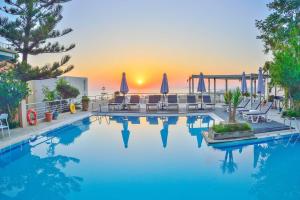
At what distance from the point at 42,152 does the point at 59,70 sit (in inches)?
353

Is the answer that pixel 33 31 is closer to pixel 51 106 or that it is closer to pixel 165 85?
pixel 51 106

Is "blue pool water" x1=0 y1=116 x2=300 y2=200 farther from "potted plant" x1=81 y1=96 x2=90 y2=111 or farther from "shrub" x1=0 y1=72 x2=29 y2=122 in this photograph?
"potted plant" x1=81 y1=96 x2=90 y2=111

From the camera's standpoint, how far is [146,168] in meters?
5.28

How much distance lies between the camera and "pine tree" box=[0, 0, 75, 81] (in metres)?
13.1

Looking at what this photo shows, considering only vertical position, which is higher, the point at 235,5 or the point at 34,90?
the point at 235,5

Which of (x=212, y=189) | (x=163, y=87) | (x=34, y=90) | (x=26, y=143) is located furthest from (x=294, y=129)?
(x=34, y=90)

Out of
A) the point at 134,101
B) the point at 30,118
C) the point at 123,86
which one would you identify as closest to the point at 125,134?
the point at 30,118

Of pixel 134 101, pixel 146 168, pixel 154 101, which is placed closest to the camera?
pixel 146 168

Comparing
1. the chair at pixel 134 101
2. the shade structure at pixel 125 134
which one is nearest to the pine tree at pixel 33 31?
the chair at pixel 134 101

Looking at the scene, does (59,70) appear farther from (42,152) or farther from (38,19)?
(42,152)

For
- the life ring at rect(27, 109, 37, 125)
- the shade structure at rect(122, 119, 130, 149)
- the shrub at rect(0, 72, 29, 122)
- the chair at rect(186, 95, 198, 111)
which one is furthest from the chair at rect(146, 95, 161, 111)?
the shrub at rect(0, 72, 29, 122)

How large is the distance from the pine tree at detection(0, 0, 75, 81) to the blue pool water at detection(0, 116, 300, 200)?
22.3 feet

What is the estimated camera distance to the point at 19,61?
13.8 m

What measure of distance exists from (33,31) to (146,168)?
11.6 m
